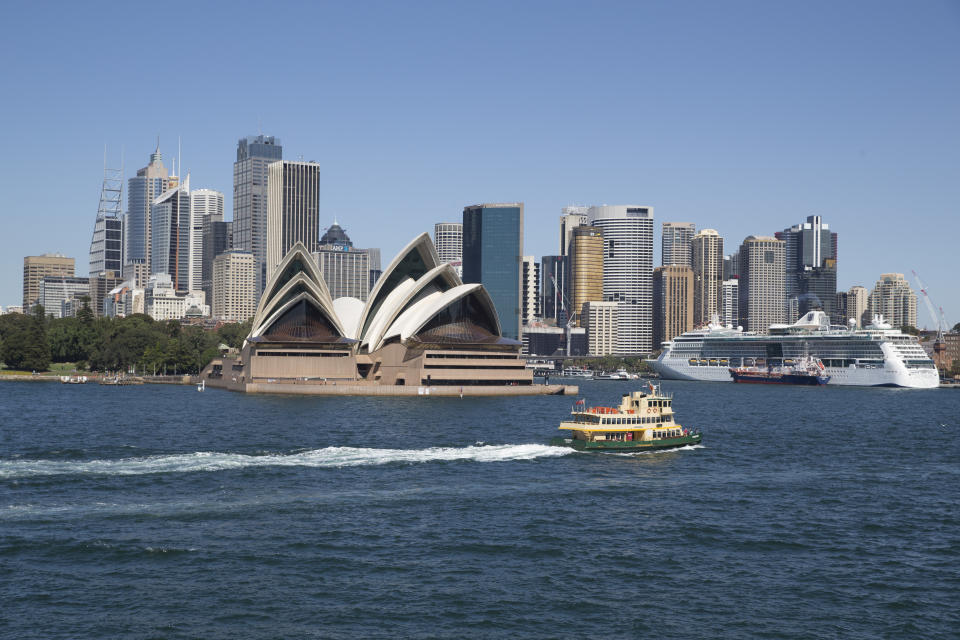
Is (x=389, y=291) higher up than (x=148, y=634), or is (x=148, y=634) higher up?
(x=389, y=291)

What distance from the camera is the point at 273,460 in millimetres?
51906

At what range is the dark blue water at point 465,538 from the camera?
2766 cm

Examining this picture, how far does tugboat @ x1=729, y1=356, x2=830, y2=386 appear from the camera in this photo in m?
174

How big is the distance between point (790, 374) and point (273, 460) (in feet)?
460

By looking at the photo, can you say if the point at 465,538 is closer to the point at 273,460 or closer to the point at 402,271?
the point at 273,460

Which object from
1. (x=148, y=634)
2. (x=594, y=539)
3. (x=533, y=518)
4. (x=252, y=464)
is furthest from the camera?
(x=252, y=464)

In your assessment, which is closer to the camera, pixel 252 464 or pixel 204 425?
pixel 252 464

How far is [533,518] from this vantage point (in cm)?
3925

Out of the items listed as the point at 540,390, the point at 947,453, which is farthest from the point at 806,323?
the point at 947,453

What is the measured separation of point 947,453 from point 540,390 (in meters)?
72.5

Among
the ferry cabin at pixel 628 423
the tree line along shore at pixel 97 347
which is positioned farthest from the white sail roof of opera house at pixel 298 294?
the ferry cabin at pixel 628 423

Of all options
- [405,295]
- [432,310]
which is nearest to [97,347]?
[405,295]

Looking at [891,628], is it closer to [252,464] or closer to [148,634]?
[148,634]

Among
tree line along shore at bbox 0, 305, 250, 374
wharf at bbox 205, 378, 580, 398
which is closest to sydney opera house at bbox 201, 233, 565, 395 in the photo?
wharf at bbox 205, 378, 580, 398
